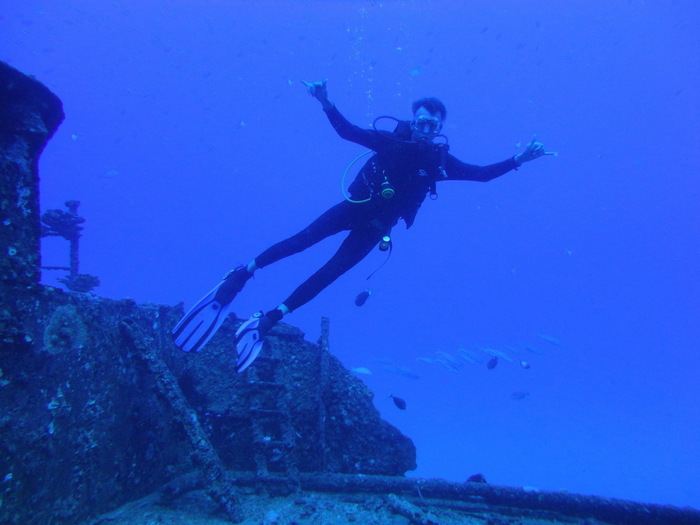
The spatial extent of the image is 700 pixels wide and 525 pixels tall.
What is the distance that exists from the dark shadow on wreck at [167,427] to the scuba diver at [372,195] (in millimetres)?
759

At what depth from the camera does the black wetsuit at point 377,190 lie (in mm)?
5684

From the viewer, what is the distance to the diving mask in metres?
6.15

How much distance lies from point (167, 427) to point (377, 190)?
4.07 m

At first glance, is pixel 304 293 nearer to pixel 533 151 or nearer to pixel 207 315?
pixel 207 315

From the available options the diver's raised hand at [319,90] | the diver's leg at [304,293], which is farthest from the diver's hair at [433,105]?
the diver's leg at [304,293]

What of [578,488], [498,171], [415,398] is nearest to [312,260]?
[415,398]

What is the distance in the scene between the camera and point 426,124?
20.2ft

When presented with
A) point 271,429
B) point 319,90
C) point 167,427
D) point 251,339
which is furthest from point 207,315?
point 319,90

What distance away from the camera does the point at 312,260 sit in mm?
114125

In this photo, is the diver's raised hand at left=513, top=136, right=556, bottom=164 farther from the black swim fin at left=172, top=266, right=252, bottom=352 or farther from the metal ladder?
the metal ladder

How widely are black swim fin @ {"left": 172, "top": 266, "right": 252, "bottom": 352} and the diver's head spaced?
11.4 ft

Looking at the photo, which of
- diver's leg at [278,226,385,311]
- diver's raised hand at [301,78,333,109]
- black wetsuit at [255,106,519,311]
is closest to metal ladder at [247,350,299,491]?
diver's leg at [278,226,385,311]

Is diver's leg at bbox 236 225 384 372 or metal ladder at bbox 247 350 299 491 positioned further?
diver's leg at bbox 236 225 384 372

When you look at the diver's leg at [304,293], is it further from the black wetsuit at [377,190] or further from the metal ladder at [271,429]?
the metal ladder at [271,429]
